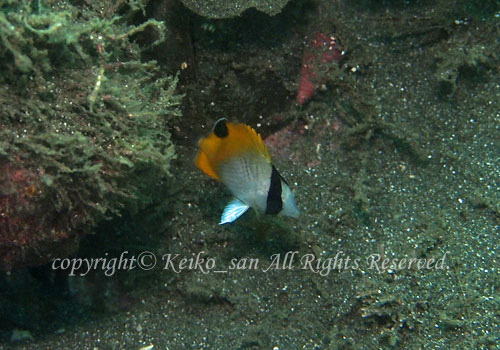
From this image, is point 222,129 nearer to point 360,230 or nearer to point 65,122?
point 65,122

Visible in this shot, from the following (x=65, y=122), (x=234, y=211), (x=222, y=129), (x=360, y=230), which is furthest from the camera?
(x=360, y=230)

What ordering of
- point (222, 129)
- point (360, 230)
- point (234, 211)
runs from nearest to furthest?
point (222, 129) → point (234, 211) → point (360, 230)

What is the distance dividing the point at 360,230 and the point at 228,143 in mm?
1785

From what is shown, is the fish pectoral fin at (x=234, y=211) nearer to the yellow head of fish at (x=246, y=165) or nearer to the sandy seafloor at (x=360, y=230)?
the yellow head of fish at (x=246, y=165)

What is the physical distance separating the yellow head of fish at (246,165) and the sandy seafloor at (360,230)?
3.65 ft

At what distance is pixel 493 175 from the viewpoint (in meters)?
3.96

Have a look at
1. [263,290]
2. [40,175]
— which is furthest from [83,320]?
[40,175]

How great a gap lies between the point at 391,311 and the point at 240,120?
7.12 ft

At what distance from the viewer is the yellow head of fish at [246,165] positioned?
8.62 ft

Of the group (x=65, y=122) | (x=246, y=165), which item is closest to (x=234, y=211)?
(x=246, y=165)

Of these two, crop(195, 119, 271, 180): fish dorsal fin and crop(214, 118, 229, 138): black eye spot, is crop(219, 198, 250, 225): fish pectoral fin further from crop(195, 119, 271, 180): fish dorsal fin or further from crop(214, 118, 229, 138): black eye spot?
crop(214, 118, 229, 138): black eye spot

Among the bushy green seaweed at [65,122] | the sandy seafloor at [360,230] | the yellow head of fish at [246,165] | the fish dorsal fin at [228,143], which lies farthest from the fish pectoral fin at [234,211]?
the sandy seafloor at [360,230]

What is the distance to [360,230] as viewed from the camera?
12.6ft

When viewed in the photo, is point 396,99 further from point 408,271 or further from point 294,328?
point 294,328
